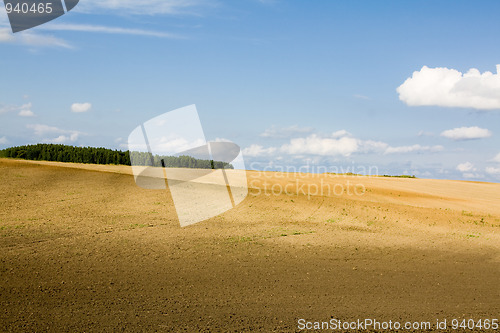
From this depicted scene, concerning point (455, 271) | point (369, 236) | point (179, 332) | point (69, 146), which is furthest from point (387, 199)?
point (69, 146)

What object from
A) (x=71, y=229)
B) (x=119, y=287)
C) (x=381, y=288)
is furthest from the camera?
(x=71, y=229)

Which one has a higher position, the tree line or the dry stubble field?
the tree line

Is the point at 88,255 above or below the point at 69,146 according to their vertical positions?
below

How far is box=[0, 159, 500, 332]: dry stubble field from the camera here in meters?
8.54

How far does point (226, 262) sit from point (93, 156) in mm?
34757

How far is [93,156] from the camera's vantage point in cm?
4288

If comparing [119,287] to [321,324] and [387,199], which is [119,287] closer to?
[321,324]

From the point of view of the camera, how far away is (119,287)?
9797mm

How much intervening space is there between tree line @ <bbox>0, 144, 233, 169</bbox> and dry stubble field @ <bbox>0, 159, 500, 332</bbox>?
15.5 m

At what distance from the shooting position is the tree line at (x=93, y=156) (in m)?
39.0

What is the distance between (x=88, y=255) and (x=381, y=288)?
8.56m

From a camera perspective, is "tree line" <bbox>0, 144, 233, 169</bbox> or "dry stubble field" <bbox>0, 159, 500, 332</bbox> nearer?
"dry stubble field" <bbox>0, 159, 500, 332</bbox>

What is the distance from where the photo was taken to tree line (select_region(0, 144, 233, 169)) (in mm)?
39000

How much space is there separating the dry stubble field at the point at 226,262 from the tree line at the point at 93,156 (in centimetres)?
1552
